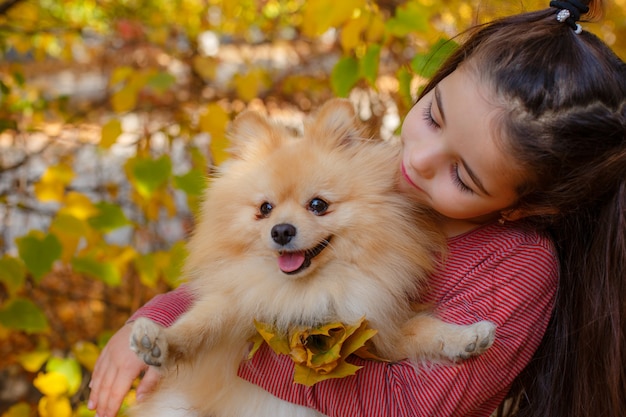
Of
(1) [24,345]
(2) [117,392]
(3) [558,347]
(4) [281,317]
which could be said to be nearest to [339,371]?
(4) [281,317]

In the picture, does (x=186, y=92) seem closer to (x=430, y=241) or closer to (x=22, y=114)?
(x=22, y=114)

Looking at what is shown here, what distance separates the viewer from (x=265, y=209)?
172 centimetres

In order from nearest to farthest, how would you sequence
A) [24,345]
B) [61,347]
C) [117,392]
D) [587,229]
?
[587,229] → [117,392] → [61,347] → [24,345]

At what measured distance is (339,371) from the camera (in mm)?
1521

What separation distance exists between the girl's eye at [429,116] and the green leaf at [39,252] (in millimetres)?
1357

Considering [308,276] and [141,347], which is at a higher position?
[308,276]

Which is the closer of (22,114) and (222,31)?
(22,114)

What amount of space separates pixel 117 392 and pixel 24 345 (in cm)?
257

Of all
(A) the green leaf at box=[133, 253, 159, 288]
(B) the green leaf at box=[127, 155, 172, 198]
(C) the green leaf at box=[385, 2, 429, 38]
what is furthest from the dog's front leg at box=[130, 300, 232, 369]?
(C) the green leaf at box=[385, 2, 429, 38]

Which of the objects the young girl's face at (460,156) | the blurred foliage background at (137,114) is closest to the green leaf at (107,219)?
the blurred foliage background at (137,114)

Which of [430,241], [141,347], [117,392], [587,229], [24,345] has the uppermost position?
[587,229]

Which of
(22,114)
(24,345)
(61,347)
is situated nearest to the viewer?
(22,114)

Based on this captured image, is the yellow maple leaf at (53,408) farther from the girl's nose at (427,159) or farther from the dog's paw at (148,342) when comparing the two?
the girl's nose at (427,159)

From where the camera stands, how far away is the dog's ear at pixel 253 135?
73.9 inches
